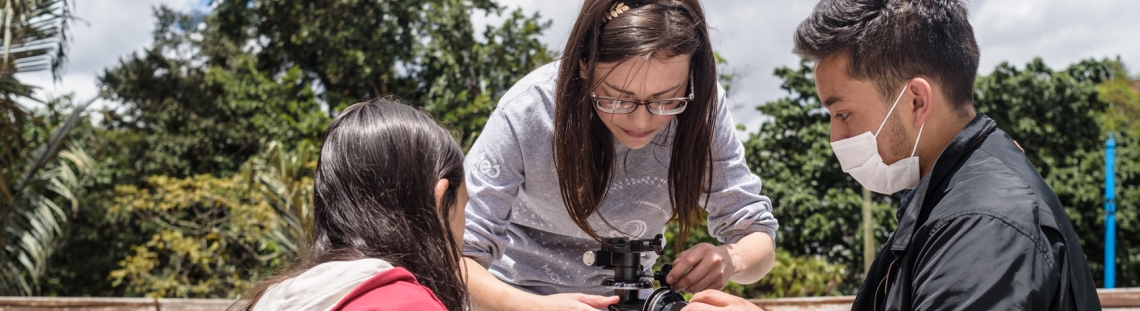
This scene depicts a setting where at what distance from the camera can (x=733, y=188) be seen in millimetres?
2252

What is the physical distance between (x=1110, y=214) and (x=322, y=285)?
9840 mm

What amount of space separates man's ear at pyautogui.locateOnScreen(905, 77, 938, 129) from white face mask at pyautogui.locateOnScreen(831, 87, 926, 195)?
5 centimetres

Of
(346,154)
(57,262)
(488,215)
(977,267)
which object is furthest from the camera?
(57,262)

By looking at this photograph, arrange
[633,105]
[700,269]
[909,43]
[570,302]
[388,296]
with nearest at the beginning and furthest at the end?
[388,296] < [909,43] < [570,302] < [633,105] < [700,269]

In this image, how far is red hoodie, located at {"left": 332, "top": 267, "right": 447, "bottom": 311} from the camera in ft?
4.11

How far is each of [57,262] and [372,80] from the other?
18.4 feet

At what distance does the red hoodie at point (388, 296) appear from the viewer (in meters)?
1.25

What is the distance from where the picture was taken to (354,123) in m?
1.56

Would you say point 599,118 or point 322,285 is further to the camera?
point 599,118

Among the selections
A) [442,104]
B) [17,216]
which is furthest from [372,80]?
[17,216]

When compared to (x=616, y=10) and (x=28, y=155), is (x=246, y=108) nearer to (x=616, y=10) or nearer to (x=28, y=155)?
(x=28, y=155)

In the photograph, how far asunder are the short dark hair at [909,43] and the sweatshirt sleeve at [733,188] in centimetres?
48

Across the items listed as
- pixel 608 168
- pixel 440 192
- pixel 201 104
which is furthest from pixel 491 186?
pixel 201 104

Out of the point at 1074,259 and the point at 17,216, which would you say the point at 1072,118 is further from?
the point at 17,216
